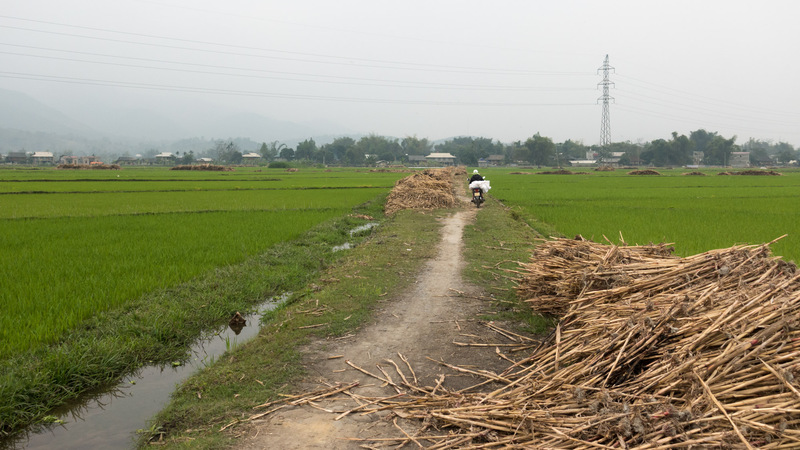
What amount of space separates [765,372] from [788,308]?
55 centimetres

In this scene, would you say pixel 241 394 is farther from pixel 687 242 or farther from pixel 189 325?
pixel 687 242

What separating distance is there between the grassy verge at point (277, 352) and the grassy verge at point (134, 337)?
719 millimetres

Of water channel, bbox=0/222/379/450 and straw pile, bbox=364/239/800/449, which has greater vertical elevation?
straw pile, bbox=364/239/800/449

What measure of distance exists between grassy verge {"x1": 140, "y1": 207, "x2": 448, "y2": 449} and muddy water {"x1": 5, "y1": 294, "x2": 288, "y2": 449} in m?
0.24

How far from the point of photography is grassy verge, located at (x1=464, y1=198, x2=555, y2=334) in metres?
5.77

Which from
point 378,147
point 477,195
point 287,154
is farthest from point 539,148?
point 477,195

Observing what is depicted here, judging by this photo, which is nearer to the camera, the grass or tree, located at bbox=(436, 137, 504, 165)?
the grass

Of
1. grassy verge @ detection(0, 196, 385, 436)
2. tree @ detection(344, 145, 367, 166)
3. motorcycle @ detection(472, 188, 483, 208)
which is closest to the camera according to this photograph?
grassy verge @ detection(0, 196, 385, 436)

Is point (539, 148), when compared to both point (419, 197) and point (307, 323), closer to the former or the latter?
point (419, 197)

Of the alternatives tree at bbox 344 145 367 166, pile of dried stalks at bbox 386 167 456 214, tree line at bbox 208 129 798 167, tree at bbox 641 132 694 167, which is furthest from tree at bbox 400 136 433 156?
pile of dried stalks at bbox 386 167 456 214

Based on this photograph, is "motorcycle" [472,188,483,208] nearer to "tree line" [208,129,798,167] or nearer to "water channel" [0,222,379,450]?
"water channel" [0,222,379,450]

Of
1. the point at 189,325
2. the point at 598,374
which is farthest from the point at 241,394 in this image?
the point at 598,374

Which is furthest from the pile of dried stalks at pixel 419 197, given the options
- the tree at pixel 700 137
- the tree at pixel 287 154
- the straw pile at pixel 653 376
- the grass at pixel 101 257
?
the tree at pixel 700 137

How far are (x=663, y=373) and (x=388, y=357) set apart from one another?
242 centimetres
